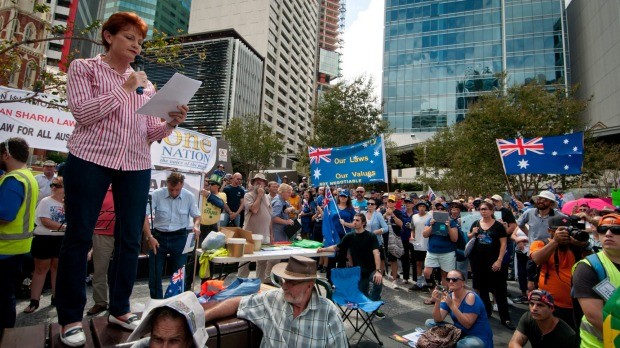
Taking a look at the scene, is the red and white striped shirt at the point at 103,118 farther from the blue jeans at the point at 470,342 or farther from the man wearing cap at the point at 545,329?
the man wearing cap at the point at 545,329

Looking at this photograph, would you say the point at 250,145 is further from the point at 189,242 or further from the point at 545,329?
the point at 545,329

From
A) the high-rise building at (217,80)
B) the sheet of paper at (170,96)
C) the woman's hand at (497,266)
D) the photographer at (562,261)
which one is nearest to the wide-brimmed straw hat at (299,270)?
the sheet of paper at (170,96)

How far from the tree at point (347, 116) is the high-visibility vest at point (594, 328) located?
2185 cm

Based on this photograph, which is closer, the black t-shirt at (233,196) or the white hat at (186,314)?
the white hat at (186,314)

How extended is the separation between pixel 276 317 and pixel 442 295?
2555 mm

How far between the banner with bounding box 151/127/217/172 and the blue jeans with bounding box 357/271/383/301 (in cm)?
402

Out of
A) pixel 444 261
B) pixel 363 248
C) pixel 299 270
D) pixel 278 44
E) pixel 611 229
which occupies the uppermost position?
pixel 278 44

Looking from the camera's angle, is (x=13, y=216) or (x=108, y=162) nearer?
(x=108, y=162)

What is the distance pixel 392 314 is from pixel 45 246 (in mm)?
5417

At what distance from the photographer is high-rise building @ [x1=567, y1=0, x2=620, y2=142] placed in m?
33.3

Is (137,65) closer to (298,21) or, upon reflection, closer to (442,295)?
(442,295)

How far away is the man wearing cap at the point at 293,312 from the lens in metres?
2.69

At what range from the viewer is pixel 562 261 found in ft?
14.3

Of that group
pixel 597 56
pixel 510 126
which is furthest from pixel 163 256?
pixel 597 56
